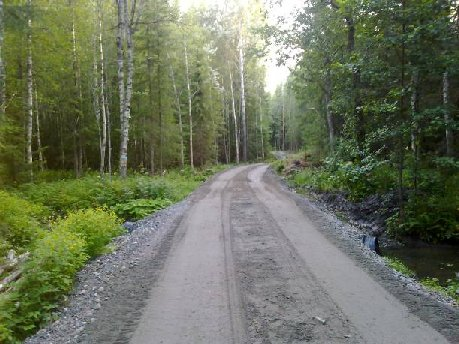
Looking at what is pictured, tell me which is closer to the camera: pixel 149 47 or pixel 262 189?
pixel 262 189

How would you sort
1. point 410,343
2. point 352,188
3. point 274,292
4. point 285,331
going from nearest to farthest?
point 410,343 < point 285,331 < point 274,292 < point 352,188

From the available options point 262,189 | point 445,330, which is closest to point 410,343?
point 445,330

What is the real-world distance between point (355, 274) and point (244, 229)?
4.03m

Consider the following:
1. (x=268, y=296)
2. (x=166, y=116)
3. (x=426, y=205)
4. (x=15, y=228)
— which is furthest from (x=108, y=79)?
(x=268, y=296)

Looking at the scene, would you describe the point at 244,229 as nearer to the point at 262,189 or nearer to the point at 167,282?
the point at 167,282

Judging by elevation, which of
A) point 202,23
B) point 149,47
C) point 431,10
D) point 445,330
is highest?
point 202,23

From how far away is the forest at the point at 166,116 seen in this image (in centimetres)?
1016

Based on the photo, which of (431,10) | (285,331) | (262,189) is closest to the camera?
(285,331)

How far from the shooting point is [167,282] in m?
6.87

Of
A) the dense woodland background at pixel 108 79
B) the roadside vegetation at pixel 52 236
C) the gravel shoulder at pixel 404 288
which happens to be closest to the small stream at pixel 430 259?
the gravel shoulder at pixel 404 288

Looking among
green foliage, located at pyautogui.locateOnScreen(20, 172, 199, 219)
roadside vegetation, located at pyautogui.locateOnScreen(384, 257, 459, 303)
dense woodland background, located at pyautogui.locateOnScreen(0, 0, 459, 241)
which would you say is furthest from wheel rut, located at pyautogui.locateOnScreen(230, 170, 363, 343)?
green foliage, located at pyautogui.locateOnScreen(20, 172, 199, 219)

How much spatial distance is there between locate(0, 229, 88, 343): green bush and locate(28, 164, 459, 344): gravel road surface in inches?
11.3

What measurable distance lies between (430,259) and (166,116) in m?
21.7

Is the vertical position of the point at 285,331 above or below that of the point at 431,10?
below
